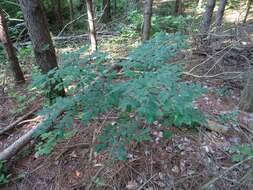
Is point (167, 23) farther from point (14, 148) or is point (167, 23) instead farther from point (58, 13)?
point (14, 148)

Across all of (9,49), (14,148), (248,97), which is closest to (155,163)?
(248,97)

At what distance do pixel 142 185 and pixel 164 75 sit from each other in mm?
1477

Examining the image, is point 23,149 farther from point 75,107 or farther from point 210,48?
point 210,48

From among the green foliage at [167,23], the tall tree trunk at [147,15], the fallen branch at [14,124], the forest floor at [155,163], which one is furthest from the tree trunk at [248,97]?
the green foliage at [167,23]

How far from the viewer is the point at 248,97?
3.36 m

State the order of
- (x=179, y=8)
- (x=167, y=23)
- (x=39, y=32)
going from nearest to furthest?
(x=39, y=32) < (x=167, y=23) < (x=179, y=8)

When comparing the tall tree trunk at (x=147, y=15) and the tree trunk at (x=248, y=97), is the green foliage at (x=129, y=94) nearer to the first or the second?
the tree trunk at (x=248, y=97)

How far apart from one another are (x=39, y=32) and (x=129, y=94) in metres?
2.49

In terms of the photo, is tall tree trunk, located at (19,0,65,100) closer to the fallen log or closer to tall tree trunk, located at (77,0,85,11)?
the fallen log

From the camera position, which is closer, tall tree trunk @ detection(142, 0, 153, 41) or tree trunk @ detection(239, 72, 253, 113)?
tree trunk @ detection(239, 72, 253, 113)

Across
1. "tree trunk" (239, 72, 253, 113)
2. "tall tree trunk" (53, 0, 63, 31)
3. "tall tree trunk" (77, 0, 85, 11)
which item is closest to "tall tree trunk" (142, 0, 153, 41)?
"tree trunk" (239, 72, 253, 113)

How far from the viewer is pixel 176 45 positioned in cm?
238

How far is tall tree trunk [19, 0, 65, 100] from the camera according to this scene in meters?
3.33

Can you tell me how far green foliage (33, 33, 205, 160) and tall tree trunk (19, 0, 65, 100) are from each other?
1.37 m
